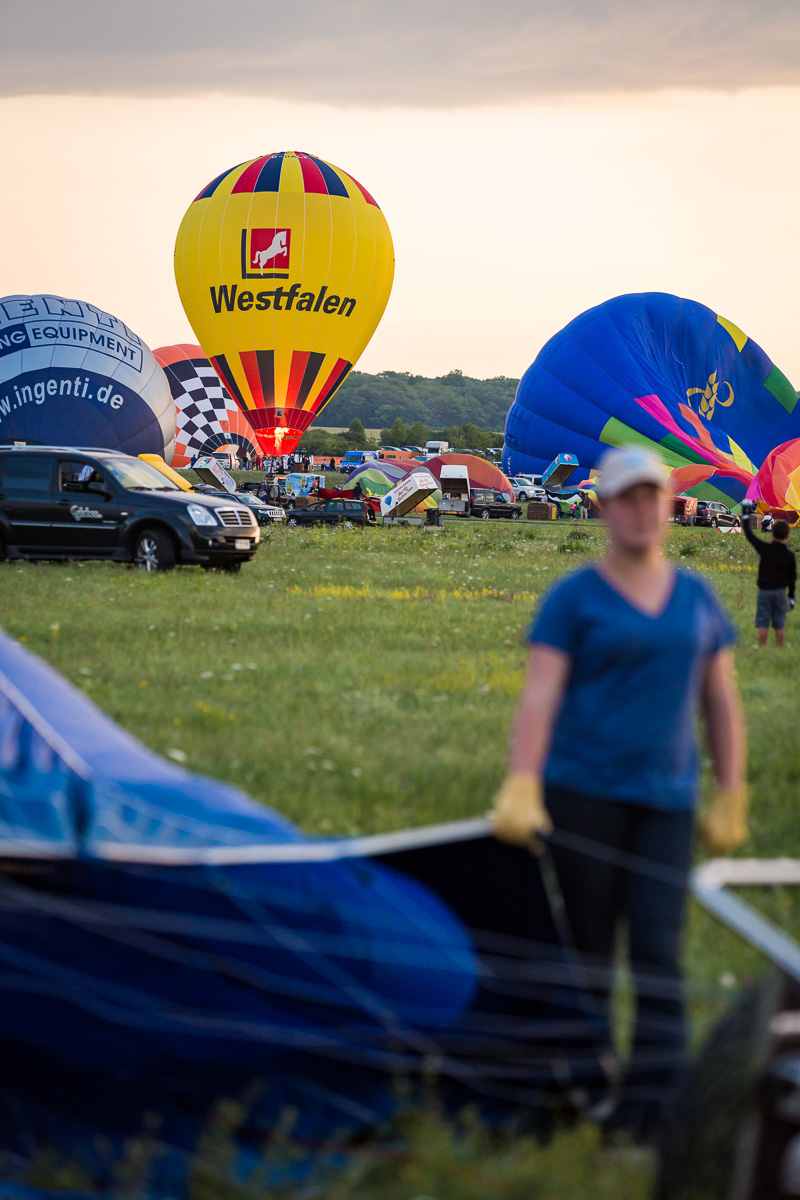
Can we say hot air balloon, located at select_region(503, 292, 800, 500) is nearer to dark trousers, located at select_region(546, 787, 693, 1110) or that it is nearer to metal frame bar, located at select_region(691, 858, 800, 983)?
dark trousers, located at select_region(546, 787, 693, 1110)

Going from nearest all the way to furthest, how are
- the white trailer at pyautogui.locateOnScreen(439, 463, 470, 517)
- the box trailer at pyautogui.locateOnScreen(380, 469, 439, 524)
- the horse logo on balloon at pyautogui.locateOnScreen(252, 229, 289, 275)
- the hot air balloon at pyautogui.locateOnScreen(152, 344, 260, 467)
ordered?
the horse logo on balloon at pyautogui.locateOnScreen(252, 229, 289, 275)
the box trailer at pyautogui.locateOnScreen(380, 469, 439, 524)
the white trailer at pyautogui.locateOnScreen(439, 463, 470, 517)
the hot air balloon at pyautogui.locateOnScreen(152, 344, 260, 467)

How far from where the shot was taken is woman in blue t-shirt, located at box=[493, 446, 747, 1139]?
254 centimetres

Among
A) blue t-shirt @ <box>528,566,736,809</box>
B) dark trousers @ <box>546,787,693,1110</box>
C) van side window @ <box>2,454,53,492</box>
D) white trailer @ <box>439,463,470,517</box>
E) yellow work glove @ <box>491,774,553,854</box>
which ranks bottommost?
dark trousers @ <box>546,787,693,1110</box>

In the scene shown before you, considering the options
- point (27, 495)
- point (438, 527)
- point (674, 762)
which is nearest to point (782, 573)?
point (674, 762)

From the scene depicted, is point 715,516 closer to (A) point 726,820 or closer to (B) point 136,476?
(B) point 136,476

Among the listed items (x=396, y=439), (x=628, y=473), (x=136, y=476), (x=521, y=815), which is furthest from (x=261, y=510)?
(x=396, y=439)

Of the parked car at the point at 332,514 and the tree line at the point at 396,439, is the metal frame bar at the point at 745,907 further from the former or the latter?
the tree line at the point at 396,439

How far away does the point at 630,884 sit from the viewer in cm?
262

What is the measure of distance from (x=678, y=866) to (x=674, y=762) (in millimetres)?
260

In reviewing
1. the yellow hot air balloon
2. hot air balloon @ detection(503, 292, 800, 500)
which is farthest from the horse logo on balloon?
hot air balloon @ detection(503, 292, 800, 500)

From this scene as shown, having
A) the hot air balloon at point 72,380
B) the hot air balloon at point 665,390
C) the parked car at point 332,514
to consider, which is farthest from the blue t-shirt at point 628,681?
the hot air balloon at point 665,390

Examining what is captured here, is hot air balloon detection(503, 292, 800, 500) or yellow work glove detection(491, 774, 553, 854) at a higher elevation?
hot air balloon detection(503, 292, 800, 500)

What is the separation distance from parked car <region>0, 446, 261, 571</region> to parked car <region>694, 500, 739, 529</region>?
26432 millimetres

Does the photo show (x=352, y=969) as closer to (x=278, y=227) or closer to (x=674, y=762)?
(x=674, y=762)
